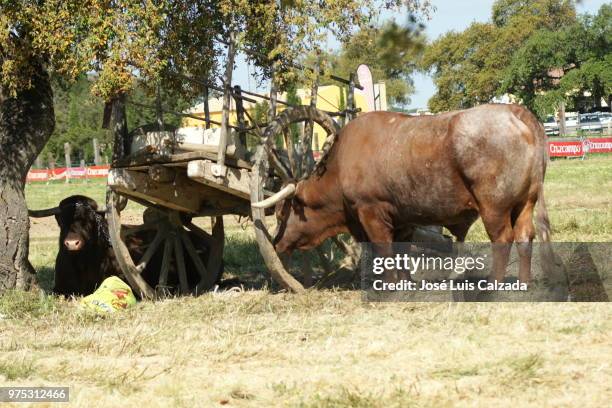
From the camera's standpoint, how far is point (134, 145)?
329 inches

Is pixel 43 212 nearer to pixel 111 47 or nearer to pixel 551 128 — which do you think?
pixel 111 47

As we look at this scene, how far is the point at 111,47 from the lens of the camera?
24.3 ft

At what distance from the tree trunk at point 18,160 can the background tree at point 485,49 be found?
3080 cm

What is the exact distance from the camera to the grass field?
4.61 meters

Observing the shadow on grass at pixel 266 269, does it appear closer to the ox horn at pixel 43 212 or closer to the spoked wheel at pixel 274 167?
the spoked wheel at pixel 274 167

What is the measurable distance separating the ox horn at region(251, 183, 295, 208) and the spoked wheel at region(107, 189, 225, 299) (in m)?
1.58

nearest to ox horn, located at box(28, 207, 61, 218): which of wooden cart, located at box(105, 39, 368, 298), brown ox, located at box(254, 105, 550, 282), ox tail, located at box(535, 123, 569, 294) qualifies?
wooden cart, located at box(105, 39, 368, 298)

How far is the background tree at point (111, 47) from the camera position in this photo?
741 cm

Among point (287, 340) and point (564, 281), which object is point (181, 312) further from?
point (564, 281)

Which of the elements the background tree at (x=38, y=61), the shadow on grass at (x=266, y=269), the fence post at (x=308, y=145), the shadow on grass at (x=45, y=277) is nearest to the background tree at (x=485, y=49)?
the shadow on grass at (x=266, y=269)

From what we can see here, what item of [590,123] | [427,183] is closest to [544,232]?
[427,183]

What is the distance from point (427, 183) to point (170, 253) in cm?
337

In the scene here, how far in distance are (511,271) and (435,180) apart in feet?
4.80

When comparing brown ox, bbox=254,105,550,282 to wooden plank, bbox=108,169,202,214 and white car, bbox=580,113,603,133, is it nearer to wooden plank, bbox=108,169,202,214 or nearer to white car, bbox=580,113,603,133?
wooden plank, bbox=108,169,202,214
